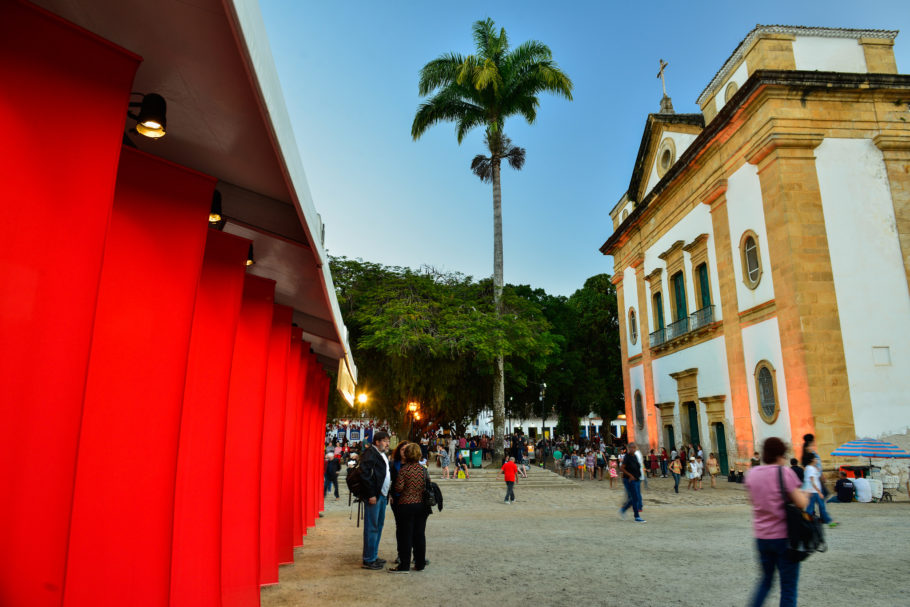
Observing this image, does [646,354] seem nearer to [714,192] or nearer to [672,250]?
[672,250]

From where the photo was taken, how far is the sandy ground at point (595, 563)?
225 inches

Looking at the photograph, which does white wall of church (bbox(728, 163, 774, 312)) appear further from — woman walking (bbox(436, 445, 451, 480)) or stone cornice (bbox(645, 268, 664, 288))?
woman walking (bbox(436, 445, 451, 480))

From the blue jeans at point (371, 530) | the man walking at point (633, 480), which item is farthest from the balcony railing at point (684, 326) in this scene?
the blue jeans at point (371, 530)

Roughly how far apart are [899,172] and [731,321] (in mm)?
6443

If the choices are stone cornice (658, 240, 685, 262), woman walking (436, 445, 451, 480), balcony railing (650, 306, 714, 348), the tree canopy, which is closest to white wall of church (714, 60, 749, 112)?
stone cornice (658, 240, 685, 262)

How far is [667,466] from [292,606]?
72.3ft

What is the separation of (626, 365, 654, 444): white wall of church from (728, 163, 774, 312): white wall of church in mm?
8962

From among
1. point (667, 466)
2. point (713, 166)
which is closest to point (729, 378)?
point (667, 466)

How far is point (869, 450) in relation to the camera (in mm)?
15148

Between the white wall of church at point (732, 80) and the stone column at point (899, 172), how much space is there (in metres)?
4.33

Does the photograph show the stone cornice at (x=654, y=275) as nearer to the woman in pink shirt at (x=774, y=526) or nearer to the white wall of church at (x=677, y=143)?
the white wall of church at (x=677, y=143)

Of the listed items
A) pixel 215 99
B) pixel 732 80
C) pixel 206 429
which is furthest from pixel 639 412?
pixel 215 99

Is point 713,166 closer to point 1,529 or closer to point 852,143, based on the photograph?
point 852,143

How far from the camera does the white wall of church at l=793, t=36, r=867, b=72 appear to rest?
18.5 meters
